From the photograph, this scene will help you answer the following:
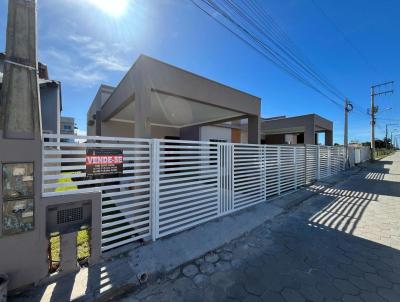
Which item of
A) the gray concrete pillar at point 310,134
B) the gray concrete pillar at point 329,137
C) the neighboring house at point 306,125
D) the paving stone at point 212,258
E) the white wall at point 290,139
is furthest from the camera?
the white wall at point 290,139

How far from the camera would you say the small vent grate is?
293cm

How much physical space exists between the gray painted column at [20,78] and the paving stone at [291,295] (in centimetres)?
386

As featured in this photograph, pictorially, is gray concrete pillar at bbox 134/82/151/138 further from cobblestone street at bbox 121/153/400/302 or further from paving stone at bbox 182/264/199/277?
cobblestone street at bbox 121/153/400/302

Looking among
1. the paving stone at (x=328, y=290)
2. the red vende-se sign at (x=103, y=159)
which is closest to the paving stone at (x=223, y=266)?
the paving stone at (x=328, y=290)

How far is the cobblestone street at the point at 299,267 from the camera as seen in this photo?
2.64 meters

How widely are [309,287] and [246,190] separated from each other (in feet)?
11.3

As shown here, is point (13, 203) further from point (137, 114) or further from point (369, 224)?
point (369, 224)

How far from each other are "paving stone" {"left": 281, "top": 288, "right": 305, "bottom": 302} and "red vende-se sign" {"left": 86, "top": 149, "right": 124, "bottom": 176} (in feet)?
10.2

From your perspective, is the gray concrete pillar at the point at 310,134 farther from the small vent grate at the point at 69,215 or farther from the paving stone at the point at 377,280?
the small vent grate at the point at 69,215

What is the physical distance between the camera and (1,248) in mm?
2480

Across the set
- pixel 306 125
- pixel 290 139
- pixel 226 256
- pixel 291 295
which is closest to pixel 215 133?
pixel 306 125

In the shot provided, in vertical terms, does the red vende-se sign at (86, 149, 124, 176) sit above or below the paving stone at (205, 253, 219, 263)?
above

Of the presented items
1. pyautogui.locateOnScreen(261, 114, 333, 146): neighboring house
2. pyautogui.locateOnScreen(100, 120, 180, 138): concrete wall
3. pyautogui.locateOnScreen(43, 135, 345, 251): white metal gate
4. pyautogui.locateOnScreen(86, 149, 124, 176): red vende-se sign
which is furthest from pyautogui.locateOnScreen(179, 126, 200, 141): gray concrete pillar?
pyautogui.locateOnScreen(86, 149, 124, 176): red vende-se sign

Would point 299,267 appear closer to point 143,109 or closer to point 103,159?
point 103,159
